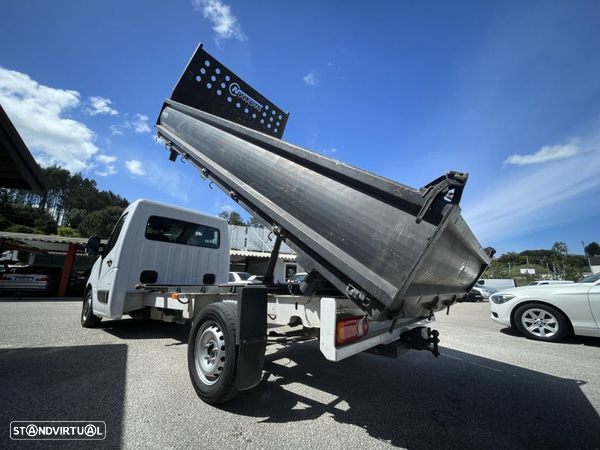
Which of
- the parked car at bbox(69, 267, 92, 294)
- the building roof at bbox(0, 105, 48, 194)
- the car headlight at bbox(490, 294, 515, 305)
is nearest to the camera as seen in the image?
the building roof at bbox(0, 105, 48, 194)

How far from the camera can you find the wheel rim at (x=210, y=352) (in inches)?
102

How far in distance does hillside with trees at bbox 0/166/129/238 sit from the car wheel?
5115 centimetres

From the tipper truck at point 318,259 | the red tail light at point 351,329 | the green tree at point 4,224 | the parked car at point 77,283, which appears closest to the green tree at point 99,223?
the green tree at point 4,224

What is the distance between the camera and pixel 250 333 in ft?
7.82

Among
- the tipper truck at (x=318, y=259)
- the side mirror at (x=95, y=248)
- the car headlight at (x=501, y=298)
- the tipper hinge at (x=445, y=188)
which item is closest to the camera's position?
the tipper hinge at (x=445, y=188)

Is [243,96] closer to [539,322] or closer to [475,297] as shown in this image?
[539,322]

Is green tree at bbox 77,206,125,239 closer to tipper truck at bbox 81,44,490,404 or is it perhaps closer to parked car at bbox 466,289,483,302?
tipper truck at bbox 81,44,490,404

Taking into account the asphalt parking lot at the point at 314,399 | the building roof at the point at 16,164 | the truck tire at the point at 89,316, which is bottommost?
the asphalt parking lot at the point at 314,399

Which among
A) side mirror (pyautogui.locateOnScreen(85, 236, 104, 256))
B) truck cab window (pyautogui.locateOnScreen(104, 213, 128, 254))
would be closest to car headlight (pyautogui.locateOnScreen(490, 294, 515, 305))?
truck cab window (pyautogui.locateOnScreen(104, 213, 128, 254))

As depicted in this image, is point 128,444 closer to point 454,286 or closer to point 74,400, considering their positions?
point 74,400

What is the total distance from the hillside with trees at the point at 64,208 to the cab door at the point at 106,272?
4634 cm

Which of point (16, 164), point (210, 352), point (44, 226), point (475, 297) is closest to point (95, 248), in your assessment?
point (16, 164)

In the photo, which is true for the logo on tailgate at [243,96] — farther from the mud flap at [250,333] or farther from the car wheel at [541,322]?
the car wheel at [541,322]

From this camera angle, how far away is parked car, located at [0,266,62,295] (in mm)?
11453
